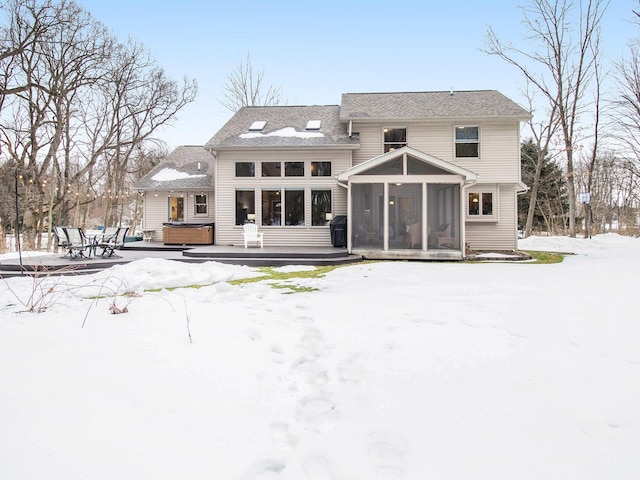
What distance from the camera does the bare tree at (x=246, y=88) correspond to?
26062 millimetres

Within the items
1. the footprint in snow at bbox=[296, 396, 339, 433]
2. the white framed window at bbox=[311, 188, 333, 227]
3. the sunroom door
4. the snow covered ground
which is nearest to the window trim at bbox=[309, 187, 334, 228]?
the white framed window at bbox=[311, 188, 333, 227]

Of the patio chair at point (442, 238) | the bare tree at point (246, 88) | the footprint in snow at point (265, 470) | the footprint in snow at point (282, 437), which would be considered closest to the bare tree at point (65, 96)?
the bare tree at point (246, 88)

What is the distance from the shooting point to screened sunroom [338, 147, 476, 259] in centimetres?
1126

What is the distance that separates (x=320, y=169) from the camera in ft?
45.0

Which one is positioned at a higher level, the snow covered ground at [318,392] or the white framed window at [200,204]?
the white framed window at [200,204]

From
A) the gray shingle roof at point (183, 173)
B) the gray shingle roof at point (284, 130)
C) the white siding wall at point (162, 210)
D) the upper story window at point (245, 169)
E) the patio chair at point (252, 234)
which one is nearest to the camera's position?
the patio chair at point (252, 234)

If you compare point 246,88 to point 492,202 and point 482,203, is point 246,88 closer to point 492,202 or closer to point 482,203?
point 482,203

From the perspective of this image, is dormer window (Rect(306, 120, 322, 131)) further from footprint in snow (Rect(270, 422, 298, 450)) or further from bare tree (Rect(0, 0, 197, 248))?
footprint in snow (Rect(270, 422, 298, 450))

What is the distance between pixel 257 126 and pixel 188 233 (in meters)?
4.89

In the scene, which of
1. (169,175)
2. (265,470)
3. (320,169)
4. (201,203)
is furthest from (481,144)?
(265,470)

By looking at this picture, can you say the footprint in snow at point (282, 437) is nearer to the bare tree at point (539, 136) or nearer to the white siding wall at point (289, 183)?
the white siding wall at point (289, 183)

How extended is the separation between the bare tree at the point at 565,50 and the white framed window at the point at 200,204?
16.3 meters

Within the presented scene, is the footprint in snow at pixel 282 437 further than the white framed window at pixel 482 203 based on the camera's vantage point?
No

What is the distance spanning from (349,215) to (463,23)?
1433 centimetres
